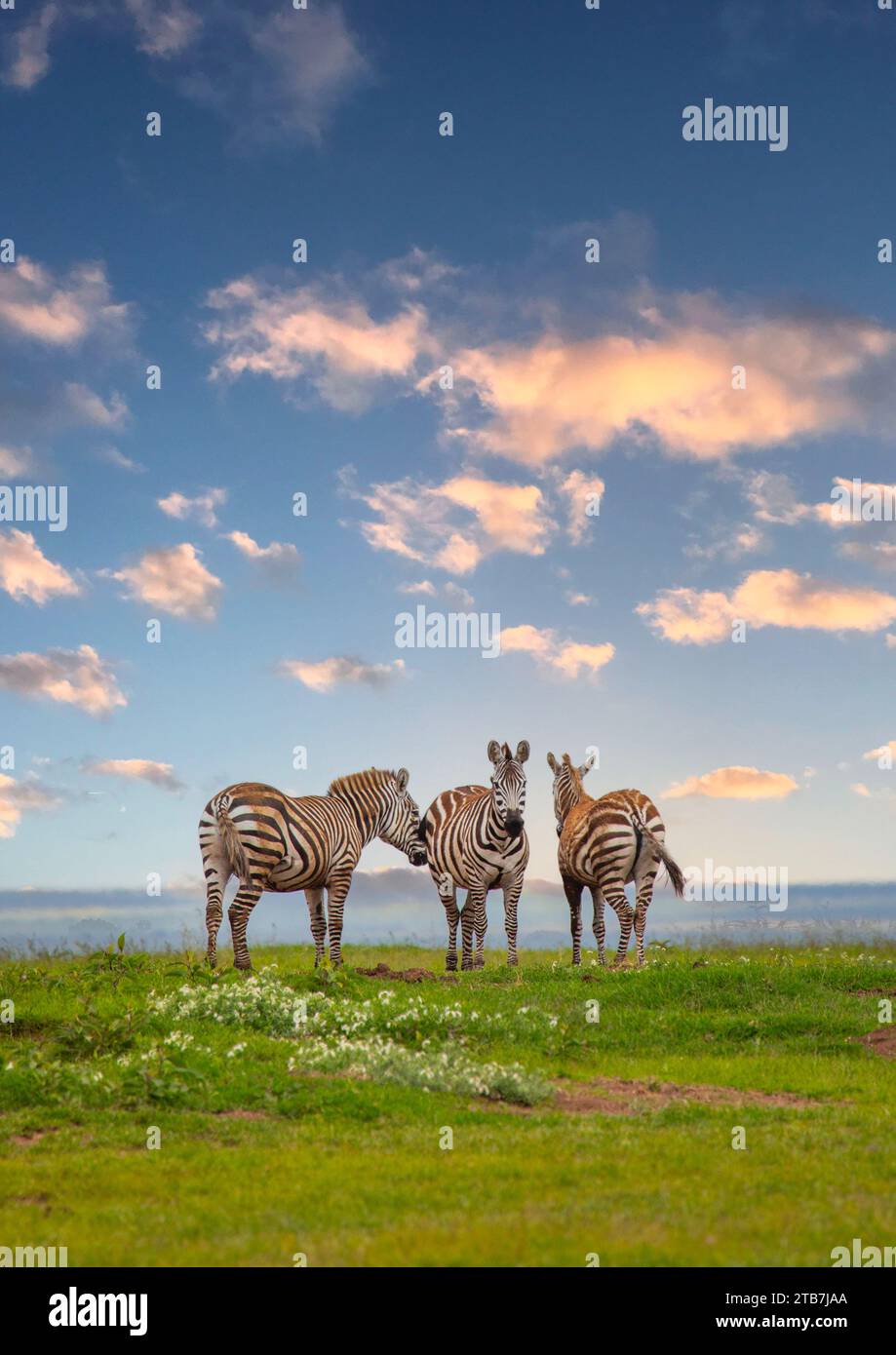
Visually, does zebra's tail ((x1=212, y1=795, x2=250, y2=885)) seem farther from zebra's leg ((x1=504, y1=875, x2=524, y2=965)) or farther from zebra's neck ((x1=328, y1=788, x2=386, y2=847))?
zebra's leg ((x1=504, y1=875, x2=524, y2=965))

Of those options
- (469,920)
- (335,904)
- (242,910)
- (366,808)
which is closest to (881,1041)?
(469,920)

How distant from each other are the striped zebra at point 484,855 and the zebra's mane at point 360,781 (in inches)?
81.9

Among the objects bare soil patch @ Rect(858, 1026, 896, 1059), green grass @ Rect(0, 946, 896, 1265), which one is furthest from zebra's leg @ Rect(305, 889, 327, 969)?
bare soil patch @ Rect(858, 1026, 896, 1059)

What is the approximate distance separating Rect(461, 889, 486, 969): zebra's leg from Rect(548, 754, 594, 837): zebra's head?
3.09 metres

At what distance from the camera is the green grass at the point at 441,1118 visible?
9.02 m

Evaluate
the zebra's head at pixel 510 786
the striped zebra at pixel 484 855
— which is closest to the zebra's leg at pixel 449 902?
the striped zebra at pixel 484 855

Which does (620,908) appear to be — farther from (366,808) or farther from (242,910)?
(242,910)

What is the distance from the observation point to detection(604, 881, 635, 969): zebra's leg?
26.2 meters

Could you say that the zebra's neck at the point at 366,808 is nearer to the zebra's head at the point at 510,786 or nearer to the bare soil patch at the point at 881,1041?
the zebra's head at the point at 510,786

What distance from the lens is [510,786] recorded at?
2642 cm

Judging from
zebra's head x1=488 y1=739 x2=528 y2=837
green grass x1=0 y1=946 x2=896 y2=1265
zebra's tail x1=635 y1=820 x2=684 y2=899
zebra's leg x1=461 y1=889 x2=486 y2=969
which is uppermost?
zebra's head x1=488 y1=739 x2=528 y2=837
